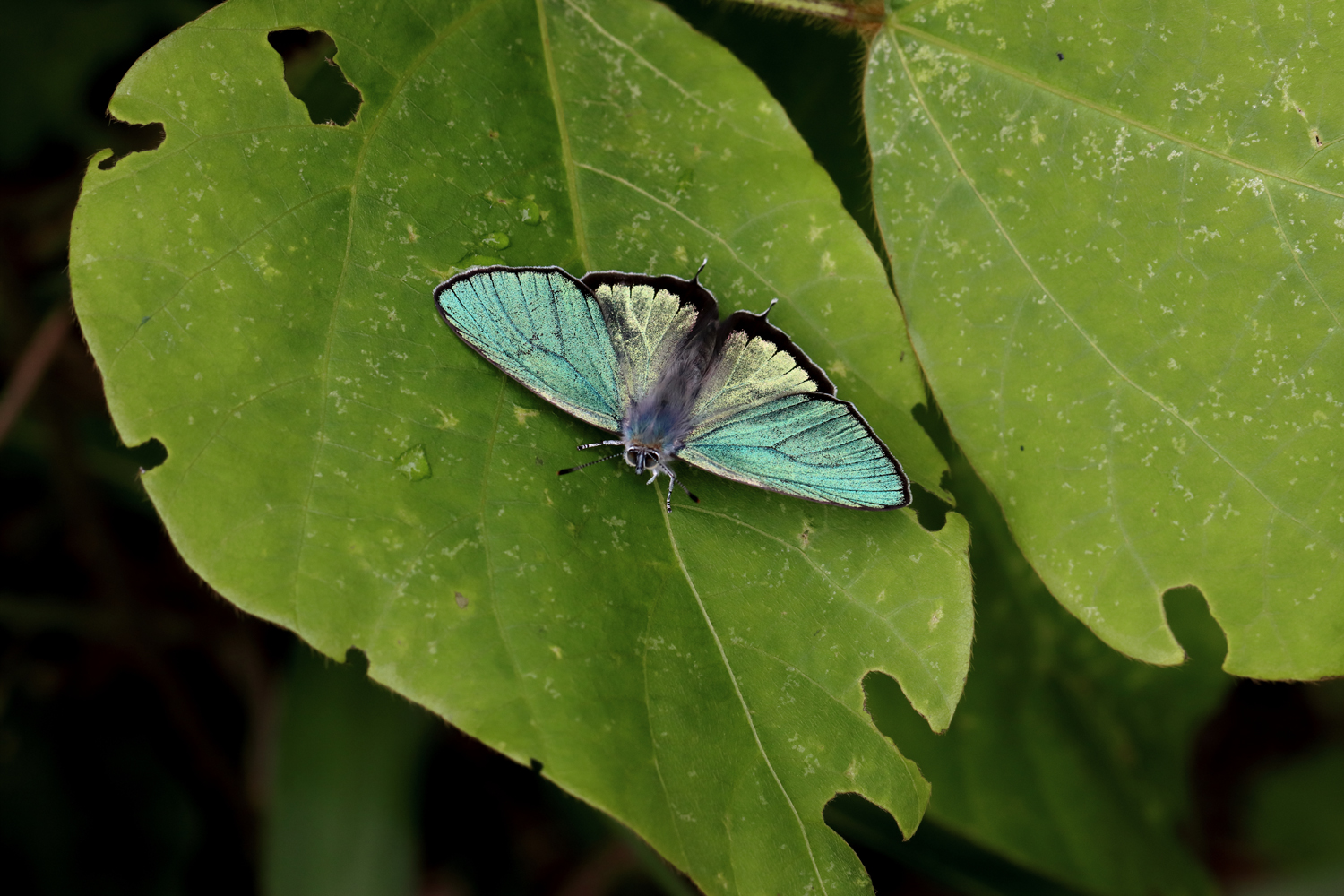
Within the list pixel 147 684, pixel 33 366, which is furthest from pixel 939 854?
pixel 33 366

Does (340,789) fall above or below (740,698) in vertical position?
below

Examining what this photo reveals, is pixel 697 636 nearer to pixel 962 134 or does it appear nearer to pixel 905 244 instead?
pixel 905 244

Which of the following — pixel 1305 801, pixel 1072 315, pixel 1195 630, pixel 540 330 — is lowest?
pixel 1305 801

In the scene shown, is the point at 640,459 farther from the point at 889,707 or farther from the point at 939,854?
the point at 939,854

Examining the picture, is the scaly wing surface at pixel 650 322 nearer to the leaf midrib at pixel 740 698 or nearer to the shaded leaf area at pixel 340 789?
the leaf midrib at pixel 740 698

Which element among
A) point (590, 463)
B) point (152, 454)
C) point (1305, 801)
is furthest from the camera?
point (1305, 801)

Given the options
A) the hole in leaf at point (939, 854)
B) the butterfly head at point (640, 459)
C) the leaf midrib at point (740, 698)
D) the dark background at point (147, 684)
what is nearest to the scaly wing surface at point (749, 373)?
the butterfly head at point (640, 459)

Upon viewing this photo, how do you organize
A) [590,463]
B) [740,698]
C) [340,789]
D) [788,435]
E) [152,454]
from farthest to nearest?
[340,789] < [788,435] < [590,463] < [740,698] < [152,454]

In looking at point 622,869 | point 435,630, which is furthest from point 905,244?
point 622,869
